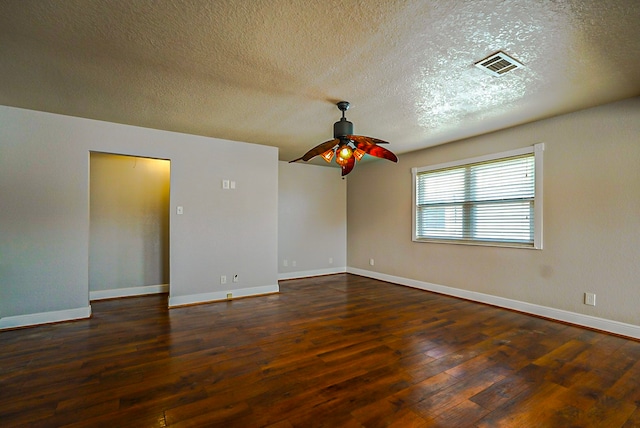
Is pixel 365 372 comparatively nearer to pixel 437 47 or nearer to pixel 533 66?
pixel 437 47

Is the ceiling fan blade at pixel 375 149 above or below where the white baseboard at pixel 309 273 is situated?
above

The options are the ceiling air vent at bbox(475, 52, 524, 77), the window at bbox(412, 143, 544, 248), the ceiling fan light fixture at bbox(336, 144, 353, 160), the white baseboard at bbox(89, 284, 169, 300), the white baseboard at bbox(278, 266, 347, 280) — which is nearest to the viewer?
the ceiling air vent at bbox(475, 52, 524, 77)

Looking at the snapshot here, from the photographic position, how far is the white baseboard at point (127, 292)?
4.74m

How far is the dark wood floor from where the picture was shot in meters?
1.90

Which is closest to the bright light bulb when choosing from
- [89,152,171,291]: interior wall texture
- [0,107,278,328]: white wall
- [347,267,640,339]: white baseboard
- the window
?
[0,107,278,328]: white wall

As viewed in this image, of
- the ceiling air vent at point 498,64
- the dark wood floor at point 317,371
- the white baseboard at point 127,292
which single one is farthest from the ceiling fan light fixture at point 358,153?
the white baseboard at point 127,292

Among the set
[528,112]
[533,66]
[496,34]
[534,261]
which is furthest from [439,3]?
[534,261]

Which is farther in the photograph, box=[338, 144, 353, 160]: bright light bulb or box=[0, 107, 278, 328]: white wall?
Answer: box=[0, 107, 278, 328]: white wall

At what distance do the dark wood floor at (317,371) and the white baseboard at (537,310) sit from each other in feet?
0.64

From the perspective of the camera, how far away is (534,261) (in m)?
3.94

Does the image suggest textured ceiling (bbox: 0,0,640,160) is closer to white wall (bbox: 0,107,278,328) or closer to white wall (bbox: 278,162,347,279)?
white wall (bbox: 0,107,278,328)

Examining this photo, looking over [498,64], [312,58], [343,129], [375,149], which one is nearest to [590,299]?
[498,64]

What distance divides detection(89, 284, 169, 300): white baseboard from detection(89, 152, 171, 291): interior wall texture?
54 mm

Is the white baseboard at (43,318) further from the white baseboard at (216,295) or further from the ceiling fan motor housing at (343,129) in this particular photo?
the ceiling fan motor housing at (343,129)
